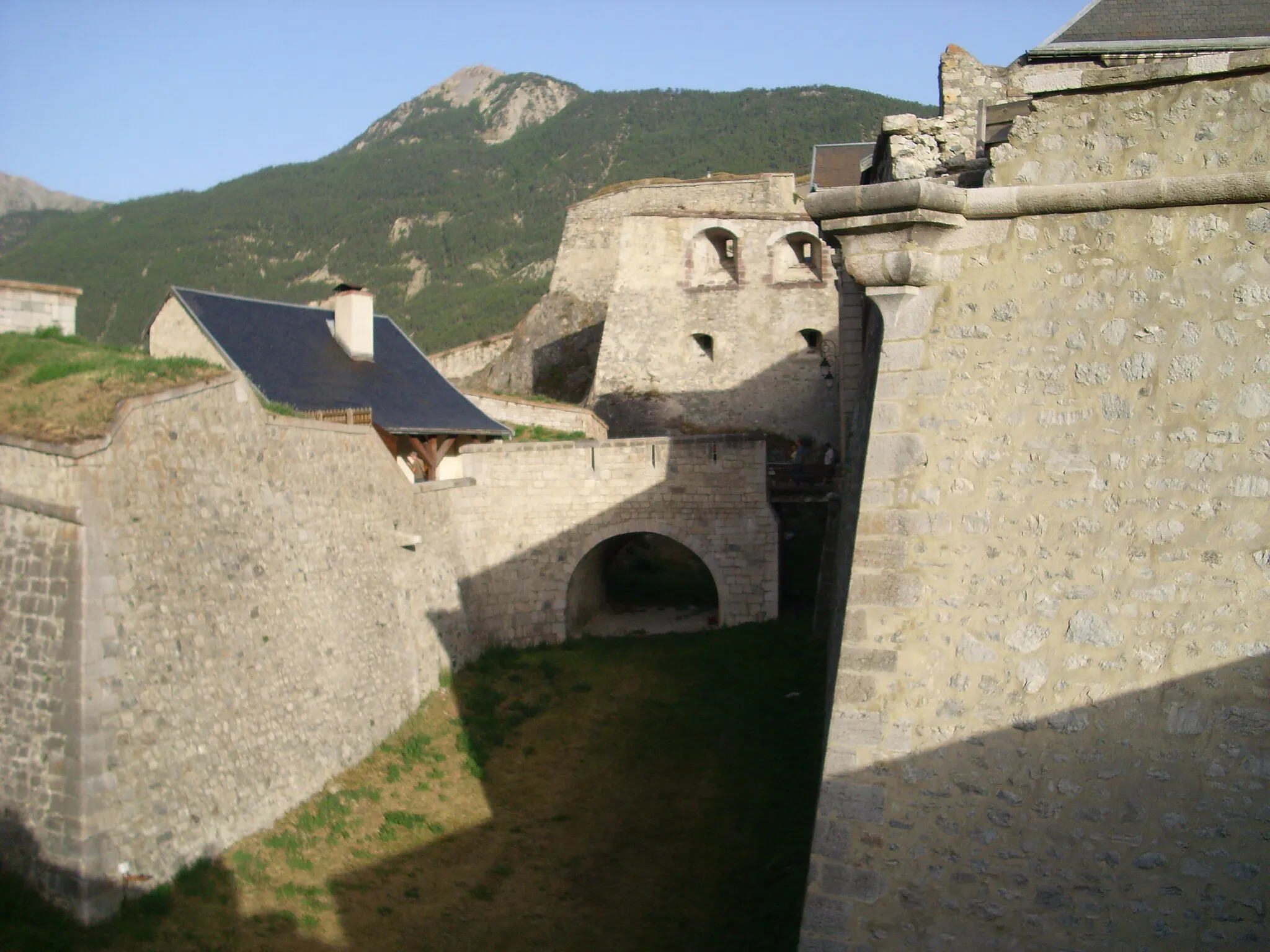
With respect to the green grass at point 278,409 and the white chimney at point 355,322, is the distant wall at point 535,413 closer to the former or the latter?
the white chimney at point 355,322

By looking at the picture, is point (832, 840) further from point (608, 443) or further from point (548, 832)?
point (608, 443)

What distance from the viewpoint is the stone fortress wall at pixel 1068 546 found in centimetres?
485

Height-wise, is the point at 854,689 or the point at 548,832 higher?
the point at 854,689

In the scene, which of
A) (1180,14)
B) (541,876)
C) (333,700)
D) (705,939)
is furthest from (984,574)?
(1180,14)

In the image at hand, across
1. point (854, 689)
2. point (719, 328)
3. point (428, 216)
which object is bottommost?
point (854, 689)

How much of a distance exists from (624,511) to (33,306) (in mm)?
8621

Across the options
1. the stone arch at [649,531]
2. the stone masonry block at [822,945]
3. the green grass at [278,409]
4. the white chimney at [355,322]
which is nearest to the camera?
the stone masonry block at [822,945]

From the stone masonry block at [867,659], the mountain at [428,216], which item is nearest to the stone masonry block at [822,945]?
the stone masonry block at [867,659]

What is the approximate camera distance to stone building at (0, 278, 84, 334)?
37.0 feet

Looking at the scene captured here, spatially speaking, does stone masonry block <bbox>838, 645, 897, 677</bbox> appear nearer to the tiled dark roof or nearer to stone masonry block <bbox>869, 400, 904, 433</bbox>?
stone masonry block <bbox>869, 400, 904, 433</bbox>

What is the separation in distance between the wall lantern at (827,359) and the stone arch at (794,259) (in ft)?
4.46

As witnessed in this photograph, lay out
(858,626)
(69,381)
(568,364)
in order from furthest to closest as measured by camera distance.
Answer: (568,364)
(69,381)
(858,626)

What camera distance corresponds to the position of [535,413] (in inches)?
862

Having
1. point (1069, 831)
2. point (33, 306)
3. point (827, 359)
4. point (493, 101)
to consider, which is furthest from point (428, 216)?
point (1069, 831)
